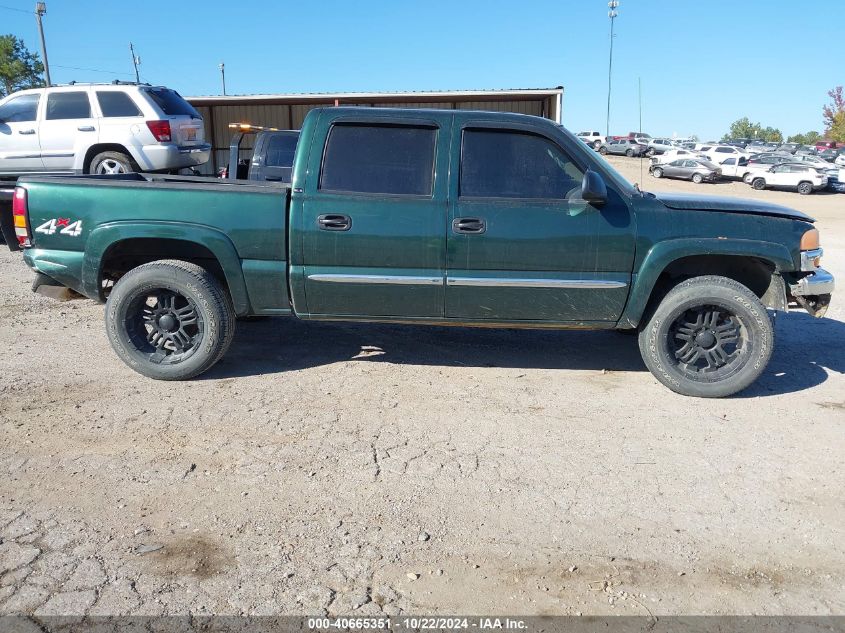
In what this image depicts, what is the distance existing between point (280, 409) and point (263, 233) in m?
1.22

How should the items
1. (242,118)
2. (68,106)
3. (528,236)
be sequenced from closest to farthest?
(528,236)
(68,106)
(242,118)

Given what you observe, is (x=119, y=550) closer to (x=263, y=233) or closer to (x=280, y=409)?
(x=280, y=409)

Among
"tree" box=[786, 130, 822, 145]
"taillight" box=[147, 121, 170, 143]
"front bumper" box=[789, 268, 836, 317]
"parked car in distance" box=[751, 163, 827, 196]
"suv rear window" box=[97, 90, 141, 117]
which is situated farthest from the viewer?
"tree" box=[786, 130, 822, 145]

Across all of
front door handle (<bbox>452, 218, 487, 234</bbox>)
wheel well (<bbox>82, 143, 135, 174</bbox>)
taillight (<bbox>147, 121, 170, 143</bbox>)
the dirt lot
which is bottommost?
the dirt lot

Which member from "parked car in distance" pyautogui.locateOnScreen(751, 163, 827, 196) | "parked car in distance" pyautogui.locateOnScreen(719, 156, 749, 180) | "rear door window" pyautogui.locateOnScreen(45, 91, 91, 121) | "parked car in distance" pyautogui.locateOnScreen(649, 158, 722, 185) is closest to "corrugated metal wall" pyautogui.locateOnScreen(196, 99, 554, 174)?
"rear door window" pyautogui.locateOnScreen(45, 91, 91, 121)

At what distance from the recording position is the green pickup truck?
4852 millimetres

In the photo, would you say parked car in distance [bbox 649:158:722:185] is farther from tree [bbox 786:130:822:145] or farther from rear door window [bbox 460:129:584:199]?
tree [bbox 786:130:822:145]

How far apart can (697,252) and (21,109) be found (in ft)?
34.7

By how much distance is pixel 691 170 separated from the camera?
122ft

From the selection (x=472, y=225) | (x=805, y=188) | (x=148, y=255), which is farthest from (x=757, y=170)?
(x=148, y=255)

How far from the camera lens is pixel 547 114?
18109 millimetres

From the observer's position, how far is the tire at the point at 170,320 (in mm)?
5051

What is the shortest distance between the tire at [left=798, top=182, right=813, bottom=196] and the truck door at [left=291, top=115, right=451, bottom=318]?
33476 mm

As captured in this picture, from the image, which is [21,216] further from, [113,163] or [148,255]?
[113,163]
